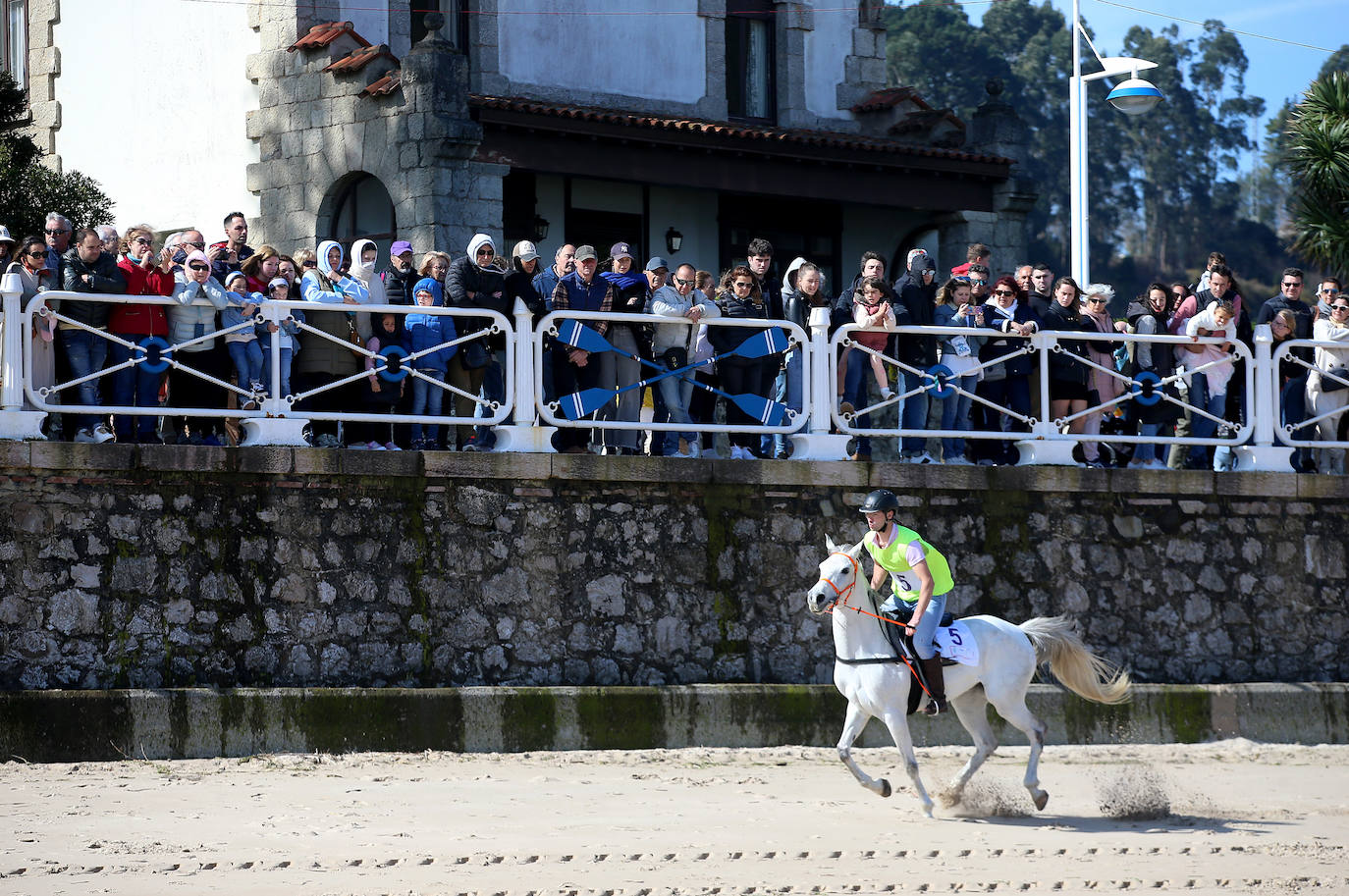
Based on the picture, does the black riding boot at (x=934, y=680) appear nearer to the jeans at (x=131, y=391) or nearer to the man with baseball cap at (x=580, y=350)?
the man with baseball cap at (x=580, y=350)

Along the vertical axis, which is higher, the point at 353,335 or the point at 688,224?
the point at 688,224

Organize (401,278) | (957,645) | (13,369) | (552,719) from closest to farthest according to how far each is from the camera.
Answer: (957,645) → (13,369) → (552,719) → (401,278)

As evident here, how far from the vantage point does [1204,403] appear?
47.2 ft

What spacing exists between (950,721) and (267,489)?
494cm

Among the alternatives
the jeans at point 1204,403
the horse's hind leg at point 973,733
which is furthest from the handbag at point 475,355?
the jeans at point 1204,403

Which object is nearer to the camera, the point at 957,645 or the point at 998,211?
the point at 957,645

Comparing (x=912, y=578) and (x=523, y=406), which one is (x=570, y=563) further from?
(x=912, y=578)

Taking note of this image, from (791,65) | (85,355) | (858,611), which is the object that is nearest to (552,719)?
(858,611)

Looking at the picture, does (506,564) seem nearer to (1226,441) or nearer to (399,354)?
(399,354)

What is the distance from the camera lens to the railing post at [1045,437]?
13703 millimetres

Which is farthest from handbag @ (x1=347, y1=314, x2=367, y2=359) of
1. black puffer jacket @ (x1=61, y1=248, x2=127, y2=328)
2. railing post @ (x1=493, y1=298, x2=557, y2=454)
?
black puffer jacket @ (x1=61, y1=248, x2=127, y2=328)

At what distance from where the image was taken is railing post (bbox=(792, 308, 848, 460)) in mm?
13094

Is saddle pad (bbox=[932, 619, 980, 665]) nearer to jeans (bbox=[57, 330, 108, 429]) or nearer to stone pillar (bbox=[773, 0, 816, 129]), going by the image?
jeans (bbox=[57, 330, 108, 429])

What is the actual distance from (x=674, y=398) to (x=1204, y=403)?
4266 millimetres
